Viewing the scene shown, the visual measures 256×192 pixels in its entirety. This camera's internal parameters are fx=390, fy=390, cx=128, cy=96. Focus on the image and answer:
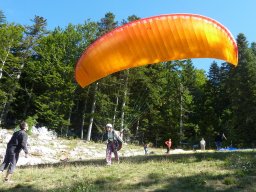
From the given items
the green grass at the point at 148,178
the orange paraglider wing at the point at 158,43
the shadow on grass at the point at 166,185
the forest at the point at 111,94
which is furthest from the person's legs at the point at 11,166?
the forest at the point at 111,94

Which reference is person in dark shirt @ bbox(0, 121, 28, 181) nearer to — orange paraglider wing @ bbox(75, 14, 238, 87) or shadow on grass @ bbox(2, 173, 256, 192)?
shadow on grass @ bbox(2, 173, 256, 192)

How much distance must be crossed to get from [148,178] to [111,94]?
3617cm

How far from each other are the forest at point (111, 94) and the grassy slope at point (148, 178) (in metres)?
26.9

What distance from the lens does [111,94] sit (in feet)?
158

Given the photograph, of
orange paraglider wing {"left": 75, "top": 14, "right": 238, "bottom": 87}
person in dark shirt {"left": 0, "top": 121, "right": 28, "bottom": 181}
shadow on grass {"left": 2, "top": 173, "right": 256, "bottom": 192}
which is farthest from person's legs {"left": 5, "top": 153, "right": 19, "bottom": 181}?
orange paraglider wing {"left": 75, "top": 14, "right": 238, "bottom": 87}

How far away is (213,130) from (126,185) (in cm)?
4703

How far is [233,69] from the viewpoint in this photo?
5369 cm

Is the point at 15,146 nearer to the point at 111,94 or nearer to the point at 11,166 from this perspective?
the point at 11,166

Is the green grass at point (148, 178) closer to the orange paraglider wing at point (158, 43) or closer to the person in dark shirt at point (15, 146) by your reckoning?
the person in dark shirt at point (15, 146)

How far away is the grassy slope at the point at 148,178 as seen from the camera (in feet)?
36.1

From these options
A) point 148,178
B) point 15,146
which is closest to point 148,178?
point 148,178

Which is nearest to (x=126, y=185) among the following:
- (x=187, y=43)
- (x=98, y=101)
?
(x=187, y=43)

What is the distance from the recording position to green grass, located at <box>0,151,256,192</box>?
36.0 feet

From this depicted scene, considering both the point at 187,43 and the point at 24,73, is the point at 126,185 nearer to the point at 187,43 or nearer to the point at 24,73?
the point at 187,43
